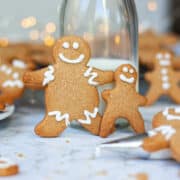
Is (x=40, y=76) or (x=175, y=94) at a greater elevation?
(x=40, y=76)

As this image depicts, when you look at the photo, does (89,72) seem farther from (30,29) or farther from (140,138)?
(30,29)

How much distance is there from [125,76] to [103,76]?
3cm

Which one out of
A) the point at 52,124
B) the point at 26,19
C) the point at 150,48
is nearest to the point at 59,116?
the point at 52,124

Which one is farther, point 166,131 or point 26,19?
point 26,19

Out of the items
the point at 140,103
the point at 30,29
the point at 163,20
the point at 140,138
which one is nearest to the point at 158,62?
the point at 140,103

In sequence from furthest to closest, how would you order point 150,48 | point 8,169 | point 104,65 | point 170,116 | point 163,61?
point 150,48
point 163,61
point 104,65
point 170,116
point 8,169

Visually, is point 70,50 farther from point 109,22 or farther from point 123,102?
point 109,22

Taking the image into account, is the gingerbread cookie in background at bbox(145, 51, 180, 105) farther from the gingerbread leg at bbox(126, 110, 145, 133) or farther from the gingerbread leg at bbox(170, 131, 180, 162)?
the gingerbread leg at bbox(170, 131, 180, 162)

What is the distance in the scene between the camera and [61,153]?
643 millimetres

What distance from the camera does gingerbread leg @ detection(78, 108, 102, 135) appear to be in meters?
0.72

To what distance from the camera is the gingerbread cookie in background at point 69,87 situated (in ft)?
2.35

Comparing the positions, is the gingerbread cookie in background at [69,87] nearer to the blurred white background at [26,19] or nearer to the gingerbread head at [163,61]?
the gingerbread head at [163,61]

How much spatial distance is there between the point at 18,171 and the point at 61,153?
0.10m

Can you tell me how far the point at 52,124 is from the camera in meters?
0.71
